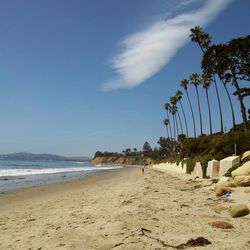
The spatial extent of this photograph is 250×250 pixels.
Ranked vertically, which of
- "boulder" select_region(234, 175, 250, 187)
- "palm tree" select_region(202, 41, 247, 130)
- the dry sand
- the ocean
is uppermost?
"palm tree" select_region(202, 41, 247, 130)

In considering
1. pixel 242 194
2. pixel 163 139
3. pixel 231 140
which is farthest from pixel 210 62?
pixel 163 139

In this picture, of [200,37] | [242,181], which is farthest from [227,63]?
[242,181]

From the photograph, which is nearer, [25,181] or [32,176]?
[25,181]

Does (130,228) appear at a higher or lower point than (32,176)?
lower

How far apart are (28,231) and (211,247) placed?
489 cm

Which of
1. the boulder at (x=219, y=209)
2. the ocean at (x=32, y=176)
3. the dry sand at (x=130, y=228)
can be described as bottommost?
the dry sand at (x=130, y=228)

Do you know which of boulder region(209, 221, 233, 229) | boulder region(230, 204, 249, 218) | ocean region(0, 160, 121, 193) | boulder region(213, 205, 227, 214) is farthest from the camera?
ocean region(0, 160, 121, 193)

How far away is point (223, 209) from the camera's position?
9.92 meters

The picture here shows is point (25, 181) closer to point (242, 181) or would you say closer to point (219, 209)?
point (242, 181)

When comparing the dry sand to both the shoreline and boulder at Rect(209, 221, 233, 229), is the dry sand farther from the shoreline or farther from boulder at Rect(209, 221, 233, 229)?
the shoreline

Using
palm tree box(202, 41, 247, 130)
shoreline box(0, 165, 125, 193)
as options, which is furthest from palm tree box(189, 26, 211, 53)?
shoreline box(0, 165, 125, 193)

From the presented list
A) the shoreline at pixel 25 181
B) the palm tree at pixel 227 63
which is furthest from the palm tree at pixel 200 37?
the shoreline at pixel 25 181

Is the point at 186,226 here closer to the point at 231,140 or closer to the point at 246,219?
the point at 246,219

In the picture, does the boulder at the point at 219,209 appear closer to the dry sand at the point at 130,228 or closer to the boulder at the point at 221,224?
the dry sand at the point at 130,228
